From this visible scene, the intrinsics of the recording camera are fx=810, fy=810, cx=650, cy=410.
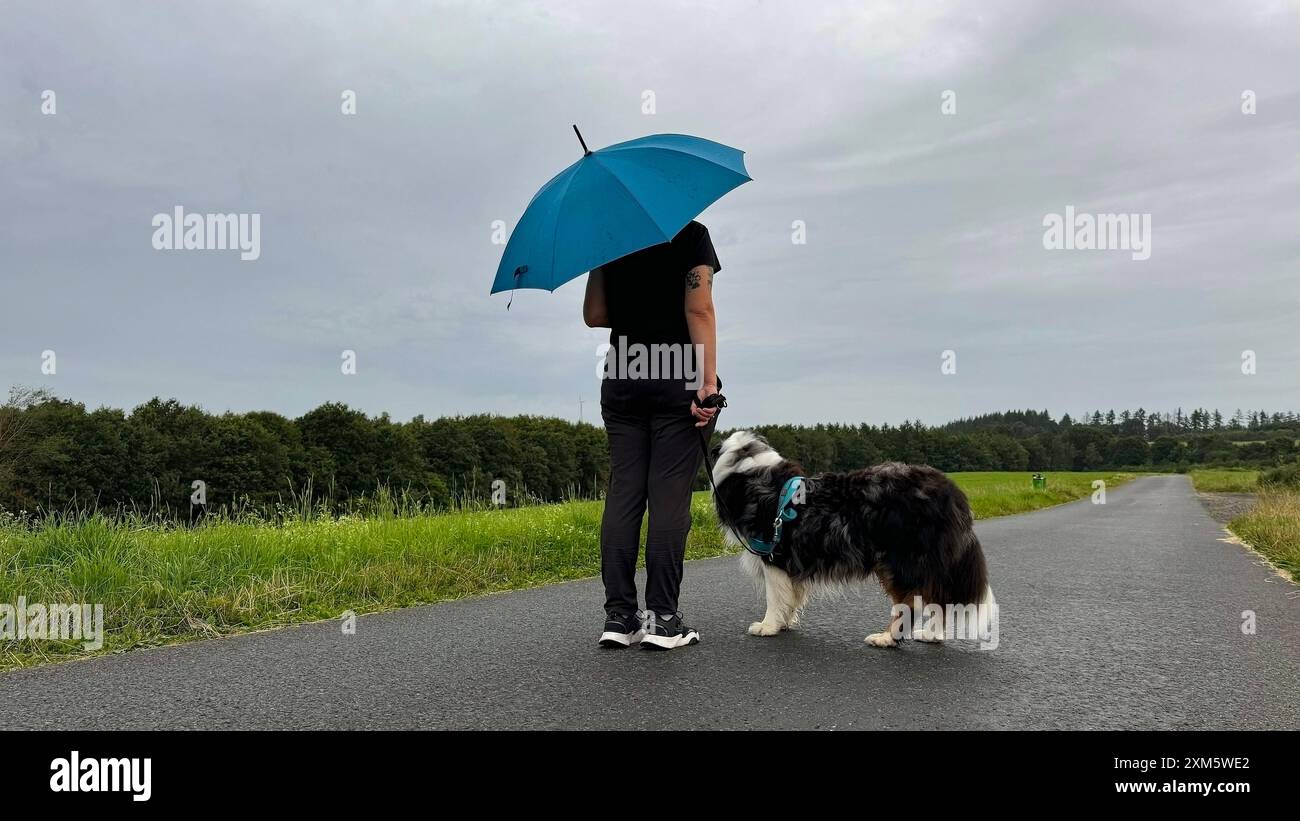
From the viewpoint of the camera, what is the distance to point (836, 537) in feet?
15.9

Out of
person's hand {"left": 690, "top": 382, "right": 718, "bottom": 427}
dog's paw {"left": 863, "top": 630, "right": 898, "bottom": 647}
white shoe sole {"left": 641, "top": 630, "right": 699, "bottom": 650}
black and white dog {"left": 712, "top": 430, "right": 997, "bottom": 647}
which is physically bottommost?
dog's paw {"left": 863, "top": 630, "right": 898, "bottom": 647}

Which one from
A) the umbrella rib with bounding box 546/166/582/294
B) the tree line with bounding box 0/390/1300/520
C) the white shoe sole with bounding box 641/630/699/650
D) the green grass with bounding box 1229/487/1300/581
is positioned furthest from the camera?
the tree line with bounding box 0/390/1300/520

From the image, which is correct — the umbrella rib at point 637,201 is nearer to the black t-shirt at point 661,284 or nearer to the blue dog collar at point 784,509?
the black t-shirt at point 661,284

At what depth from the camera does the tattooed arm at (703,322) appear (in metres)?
4.54

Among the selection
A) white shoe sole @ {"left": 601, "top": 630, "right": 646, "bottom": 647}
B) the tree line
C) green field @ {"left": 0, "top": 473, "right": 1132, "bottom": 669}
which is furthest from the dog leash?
the tree line

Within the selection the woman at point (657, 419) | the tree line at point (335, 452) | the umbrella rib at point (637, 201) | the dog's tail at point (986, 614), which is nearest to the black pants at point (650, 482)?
the woman at point (657, 419)

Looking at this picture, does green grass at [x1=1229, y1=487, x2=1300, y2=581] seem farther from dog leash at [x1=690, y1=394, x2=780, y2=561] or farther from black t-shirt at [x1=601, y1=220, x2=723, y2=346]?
black t-shirt at [x1=601, y1=220, x2=723, y2=346]

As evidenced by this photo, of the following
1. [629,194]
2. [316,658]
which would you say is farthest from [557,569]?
[629,194]

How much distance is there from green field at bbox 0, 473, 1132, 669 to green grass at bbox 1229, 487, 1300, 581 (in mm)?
7766

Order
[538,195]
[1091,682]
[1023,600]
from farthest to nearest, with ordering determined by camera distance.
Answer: [1023,600]
[538,195]
[1091,682]

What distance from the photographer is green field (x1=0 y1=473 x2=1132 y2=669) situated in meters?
5.29

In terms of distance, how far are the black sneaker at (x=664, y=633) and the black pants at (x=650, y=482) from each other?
5 cm
